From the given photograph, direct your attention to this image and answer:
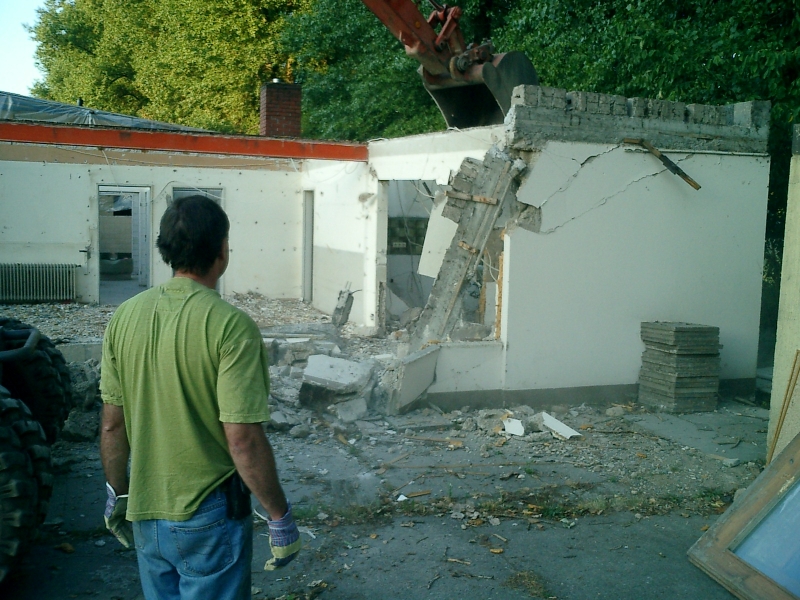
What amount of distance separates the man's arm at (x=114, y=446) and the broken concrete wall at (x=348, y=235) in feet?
32.8

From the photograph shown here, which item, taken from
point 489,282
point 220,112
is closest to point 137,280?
point 220,112

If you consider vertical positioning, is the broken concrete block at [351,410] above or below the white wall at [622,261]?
below

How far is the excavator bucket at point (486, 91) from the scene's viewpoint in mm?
9492

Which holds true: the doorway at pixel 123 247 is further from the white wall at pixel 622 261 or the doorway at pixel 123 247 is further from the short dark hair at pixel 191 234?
the short dark hair at pixel 191 234

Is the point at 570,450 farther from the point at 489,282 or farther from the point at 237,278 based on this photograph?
the point at 237,278

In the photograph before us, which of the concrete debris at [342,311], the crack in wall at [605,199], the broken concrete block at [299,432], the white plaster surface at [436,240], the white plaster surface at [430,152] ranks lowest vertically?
the broken concrete block at [299,432]

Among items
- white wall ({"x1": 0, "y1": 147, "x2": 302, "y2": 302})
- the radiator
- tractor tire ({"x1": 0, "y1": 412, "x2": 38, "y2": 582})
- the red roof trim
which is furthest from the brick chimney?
tractor tire ({"x1": 0, "y1": 412, "x2": 38, "y2": 582})

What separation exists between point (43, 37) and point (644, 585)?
43578 millimetres

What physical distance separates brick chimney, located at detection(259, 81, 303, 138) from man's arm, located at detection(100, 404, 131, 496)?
14658 millimetres

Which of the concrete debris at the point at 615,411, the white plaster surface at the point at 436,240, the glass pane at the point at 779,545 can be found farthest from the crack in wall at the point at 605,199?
the glass pane at the point at 779,545

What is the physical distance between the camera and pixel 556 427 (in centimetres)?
738

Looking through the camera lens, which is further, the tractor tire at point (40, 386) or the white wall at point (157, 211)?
the white wall at point (157, 211)

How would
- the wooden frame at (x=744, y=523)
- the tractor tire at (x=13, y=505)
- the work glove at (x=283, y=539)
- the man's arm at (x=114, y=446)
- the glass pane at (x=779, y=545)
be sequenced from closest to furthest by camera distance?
1. the work glove at (x=283, y=539)
2. the man's arm at (x=114, y=446)
3. the tractor tire at (x=13, y=505)
4. the glass pane at (x=779, y=545)
5. the wooden frame at (x=744, y=523)

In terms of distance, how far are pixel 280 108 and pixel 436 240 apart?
28.0 ft
